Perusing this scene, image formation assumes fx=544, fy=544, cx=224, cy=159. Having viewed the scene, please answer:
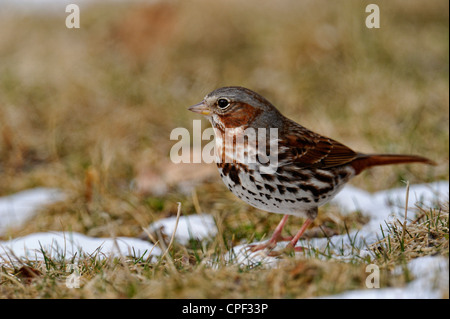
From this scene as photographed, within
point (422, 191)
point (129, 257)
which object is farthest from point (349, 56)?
point (129, 257)

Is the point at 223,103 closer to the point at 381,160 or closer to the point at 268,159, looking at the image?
the point at 268,159

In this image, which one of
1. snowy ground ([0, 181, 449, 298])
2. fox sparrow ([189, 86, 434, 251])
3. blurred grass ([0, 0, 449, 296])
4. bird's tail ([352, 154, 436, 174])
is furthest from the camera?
blurred grass ([0, 0, 449, 296])

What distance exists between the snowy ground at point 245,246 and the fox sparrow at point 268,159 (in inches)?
12.7

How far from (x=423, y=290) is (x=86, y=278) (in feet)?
6.02

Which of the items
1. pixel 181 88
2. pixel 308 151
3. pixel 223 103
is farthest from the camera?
pixel 181 88

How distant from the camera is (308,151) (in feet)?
12.5

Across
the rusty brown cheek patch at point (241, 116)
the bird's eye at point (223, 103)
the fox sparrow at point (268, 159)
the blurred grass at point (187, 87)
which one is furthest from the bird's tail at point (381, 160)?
the bird's eye at point (223, 103)

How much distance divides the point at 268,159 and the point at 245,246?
0.60 metres

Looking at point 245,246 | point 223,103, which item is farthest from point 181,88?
point 245,246

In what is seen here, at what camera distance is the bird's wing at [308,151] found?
3686 mm

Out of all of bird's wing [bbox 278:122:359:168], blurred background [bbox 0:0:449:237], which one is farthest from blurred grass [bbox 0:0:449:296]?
bird's wing [bbox 278:122:359:168]

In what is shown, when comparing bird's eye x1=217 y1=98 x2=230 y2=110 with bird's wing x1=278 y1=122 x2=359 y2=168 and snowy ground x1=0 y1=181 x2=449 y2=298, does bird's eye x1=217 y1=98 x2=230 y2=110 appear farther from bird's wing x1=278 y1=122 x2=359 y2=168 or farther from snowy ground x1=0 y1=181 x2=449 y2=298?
snowy ground x1=0 y1=181 x2=449 y2=298

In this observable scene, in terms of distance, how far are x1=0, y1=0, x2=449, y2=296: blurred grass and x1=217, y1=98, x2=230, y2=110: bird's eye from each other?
109 cm

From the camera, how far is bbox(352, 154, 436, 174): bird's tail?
399cm
